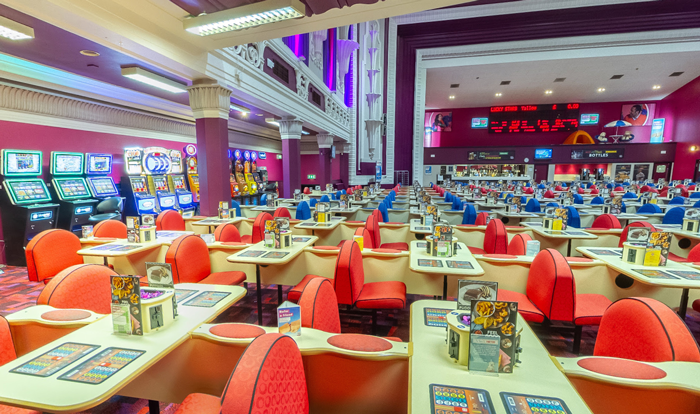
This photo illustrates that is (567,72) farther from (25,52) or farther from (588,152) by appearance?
(25,52)

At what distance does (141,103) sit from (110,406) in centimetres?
706

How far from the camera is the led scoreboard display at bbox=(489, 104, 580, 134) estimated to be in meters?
18.6

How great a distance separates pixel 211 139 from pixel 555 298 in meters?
5.15

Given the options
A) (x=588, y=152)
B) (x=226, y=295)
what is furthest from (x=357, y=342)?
(x=588, y=152)

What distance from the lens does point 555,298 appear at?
86.4 inches

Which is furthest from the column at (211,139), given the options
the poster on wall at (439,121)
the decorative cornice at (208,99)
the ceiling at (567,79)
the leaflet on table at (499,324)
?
the poster on wall at (439,121)

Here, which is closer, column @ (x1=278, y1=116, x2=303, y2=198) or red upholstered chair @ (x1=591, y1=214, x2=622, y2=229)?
red upholstered chair @ (x1=591, y1=214, x2=622, y2=229)

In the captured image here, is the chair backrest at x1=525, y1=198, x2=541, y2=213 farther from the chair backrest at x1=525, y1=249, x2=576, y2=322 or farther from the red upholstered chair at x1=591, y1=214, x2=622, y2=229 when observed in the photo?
the chair backrest at x1=525, y1=249, x2=576, y2=322

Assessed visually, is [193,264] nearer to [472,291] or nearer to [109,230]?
[109,230]

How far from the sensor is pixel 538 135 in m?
19.2

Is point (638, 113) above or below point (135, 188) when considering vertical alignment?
above

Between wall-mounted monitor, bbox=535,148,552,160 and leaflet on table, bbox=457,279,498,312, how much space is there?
18779mm

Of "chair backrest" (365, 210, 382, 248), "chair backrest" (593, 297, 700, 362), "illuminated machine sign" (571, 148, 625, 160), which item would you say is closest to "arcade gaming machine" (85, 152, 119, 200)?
"chair backrest" (365, 210, 382, 248)

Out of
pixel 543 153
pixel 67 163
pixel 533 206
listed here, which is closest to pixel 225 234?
pixel 67 163
